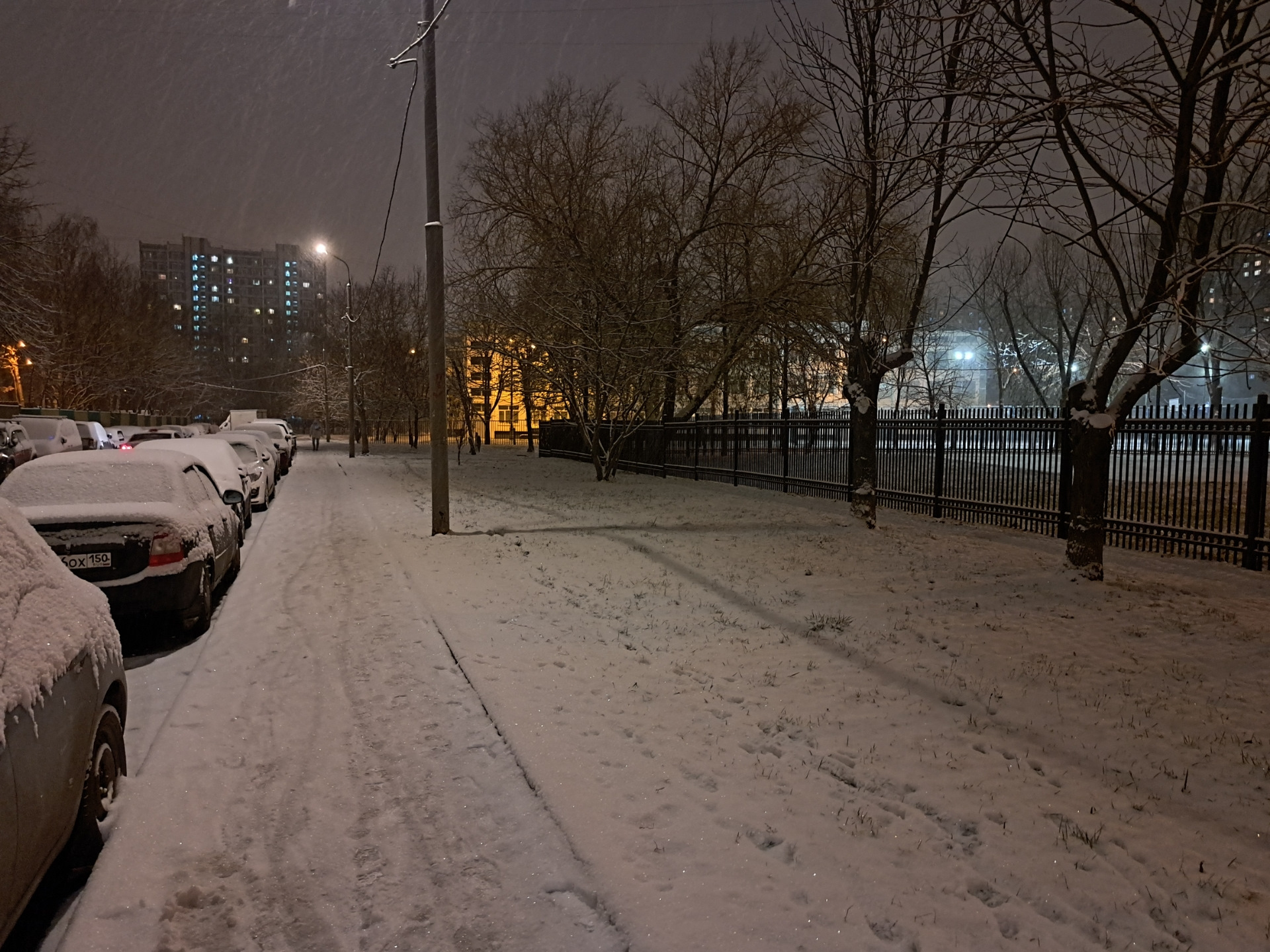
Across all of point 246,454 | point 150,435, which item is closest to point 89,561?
point 246,454

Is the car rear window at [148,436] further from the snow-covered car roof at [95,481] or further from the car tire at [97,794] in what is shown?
the car tire at [97,794]

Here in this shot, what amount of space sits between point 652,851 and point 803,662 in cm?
283

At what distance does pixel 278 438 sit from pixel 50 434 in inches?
283

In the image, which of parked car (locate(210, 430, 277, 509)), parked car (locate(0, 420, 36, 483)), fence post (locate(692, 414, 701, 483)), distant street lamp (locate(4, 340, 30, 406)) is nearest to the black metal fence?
fence post (locate(692, 414, 701, 483))

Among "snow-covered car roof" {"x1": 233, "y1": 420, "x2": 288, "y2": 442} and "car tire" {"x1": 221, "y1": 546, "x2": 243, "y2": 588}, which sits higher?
"snow-covered car roof" {"x1": 233, "y1": 420, "x2": 288, "y2": 442}

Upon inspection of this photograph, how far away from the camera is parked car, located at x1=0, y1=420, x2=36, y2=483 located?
21.6 metres

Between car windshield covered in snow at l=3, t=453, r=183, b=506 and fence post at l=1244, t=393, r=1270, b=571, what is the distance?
10883 mm

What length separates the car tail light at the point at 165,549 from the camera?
20.5 ft

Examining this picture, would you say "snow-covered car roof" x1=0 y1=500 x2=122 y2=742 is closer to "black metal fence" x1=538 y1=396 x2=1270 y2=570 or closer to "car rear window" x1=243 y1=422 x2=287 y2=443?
"black metal fence" x1=538 y1=396 x2=1270 y2=570

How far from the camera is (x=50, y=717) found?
284 centimetres

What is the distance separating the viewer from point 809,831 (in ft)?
11.8

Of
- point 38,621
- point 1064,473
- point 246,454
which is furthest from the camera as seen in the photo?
point 246,454

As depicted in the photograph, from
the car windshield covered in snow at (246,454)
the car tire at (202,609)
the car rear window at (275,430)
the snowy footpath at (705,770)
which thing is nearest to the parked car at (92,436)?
the car rear window at (275,430)

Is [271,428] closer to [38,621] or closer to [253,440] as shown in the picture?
[253,440]
